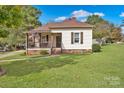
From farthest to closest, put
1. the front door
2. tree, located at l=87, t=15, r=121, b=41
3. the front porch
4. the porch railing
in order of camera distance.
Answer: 1. tree, located at l=87, t=15, r=121, b=41
2. the front door
3. the porch railing
4. the front porch

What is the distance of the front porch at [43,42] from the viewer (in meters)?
23.5

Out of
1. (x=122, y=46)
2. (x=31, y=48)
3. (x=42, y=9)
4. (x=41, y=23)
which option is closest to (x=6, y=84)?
(x=42, y=9)

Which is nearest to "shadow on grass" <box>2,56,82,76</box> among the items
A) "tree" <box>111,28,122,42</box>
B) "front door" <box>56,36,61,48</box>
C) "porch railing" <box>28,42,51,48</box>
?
"porch railing" <box>28,42,51,48</box>

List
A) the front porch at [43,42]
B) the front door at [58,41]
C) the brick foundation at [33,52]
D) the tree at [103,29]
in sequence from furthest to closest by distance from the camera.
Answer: the tree at [103,29] → the front door at [58,41] → the front porch at [43,42] → the brick foundation at [33,52]

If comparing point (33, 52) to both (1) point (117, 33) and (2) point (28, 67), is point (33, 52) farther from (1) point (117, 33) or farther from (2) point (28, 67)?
(2) point (28, 67)

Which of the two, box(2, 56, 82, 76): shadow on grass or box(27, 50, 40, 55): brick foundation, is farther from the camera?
box(27, 50, 40, 55): brick foundation

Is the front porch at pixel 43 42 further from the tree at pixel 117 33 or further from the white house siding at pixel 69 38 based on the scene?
the tree at pixel 117 33

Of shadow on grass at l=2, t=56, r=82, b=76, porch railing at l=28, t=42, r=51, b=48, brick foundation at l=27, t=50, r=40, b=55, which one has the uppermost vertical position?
porch railing at l=28, t=42, r=51, b=48

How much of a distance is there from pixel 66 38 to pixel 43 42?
218 centimetres

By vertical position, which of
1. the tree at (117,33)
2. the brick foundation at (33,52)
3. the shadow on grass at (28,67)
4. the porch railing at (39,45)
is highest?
the tree at (117,33)

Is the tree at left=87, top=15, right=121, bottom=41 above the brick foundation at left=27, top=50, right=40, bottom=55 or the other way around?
above

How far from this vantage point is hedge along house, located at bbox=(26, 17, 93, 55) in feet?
77.3

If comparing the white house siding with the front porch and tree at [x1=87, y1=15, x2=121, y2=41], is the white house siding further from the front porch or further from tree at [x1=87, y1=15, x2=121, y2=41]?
tree at [x1=87, y1=15, x2=121, y2=41]

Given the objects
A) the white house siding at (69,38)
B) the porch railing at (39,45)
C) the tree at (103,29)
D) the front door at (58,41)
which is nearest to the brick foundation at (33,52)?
the porch railing at (39,45)
